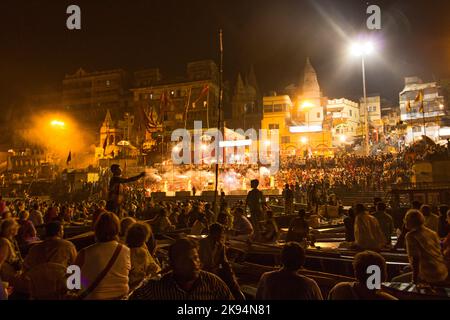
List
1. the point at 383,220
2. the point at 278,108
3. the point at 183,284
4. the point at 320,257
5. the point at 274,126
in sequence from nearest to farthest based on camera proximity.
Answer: the point at 183,284 → the point at 320,257 → the point at 383,220 → the point at 274,126 → the point at 278,108

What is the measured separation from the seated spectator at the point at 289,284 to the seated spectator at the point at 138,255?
238 cm

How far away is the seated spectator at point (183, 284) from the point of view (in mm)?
3213

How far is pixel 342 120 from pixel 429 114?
13.4 metres

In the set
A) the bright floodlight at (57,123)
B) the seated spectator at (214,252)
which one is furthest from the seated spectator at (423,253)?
the bright floodlight at (57,123)

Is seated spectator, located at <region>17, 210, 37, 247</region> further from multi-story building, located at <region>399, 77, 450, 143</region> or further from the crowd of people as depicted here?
multi-story building, located at <region>399, 77, 450, 143</region>

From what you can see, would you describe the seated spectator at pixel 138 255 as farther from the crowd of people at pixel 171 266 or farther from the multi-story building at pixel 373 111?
the multi-story building at pixel 373 111

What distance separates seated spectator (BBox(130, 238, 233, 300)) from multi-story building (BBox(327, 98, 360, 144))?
198ft

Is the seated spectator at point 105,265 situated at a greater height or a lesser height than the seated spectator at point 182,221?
greater

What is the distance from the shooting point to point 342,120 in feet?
206

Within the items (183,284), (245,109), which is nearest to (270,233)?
(183,284)

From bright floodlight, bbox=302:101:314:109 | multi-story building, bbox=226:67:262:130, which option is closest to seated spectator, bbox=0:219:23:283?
multi-story building, bbox=226:67:262:130

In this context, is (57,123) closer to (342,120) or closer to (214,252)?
(342,120)
